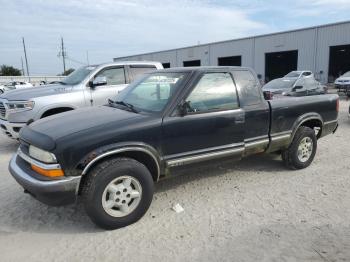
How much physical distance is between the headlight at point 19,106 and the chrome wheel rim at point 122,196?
4.07 metres

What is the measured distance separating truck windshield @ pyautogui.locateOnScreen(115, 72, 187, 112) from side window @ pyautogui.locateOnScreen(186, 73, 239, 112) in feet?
0.86

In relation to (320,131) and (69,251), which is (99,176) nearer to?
(69,251)

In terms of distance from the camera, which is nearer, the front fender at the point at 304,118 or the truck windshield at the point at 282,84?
the front fender at the point at 304,118

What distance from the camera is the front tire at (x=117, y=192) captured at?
136 inches

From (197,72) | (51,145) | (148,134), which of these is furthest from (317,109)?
(51,145)

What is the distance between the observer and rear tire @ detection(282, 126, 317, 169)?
5.41 metres

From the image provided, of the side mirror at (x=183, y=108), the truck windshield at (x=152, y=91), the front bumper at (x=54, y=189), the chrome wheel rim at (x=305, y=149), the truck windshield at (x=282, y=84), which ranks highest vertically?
the truck windshield at (x=152, y=91)

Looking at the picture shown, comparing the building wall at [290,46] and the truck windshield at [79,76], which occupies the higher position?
the building wall at [290,46]

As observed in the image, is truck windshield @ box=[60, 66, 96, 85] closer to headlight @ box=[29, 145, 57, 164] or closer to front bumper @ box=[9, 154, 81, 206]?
headlight @ box=[29, 145, 57, 164]

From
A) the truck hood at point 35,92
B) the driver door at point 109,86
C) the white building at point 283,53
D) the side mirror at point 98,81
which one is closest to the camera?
the truck hood at point 35,92

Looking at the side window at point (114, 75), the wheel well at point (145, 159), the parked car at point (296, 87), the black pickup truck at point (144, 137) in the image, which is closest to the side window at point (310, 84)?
the parked car at point (296, 87)

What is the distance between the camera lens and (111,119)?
3.86 metres

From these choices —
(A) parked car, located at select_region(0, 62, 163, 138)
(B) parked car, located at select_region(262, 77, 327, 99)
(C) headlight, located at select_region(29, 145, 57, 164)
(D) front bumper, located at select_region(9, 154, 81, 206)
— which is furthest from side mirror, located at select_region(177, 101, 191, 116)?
(B) parked car, located at select_region(262, 77, 327, 99)

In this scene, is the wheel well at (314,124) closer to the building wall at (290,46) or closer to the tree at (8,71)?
the building wall at (290,46)
